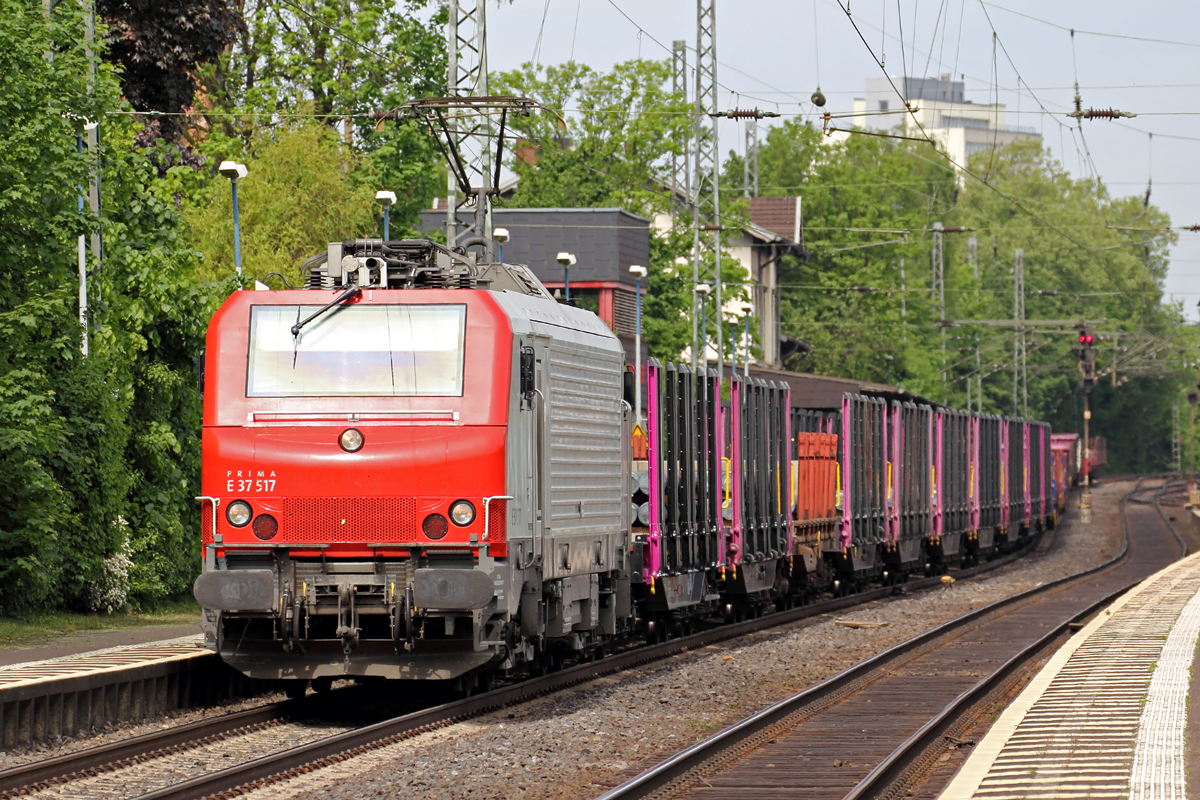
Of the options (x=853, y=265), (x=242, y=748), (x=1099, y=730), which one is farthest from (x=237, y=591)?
(x=853, y=265)

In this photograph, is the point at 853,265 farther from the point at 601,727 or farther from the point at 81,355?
the point at 601,727

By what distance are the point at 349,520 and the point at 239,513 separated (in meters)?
0.84

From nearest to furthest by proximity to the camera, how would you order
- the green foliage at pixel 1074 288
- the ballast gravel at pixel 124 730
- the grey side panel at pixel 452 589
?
the ballast gravel at pixel 124 730, the grey side panel at pixel 452 589, the green foliage at pixel 1074 288

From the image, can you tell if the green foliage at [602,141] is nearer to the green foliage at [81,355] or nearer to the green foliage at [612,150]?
the green foliage at [612,150]

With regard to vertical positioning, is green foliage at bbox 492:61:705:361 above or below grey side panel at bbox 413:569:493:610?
above

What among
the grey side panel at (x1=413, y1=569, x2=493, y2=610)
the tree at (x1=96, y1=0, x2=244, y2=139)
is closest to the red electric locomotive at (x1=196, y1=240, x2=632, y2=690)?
the grey side panel at (x1=413, y1=569, x2=493, y2=610)

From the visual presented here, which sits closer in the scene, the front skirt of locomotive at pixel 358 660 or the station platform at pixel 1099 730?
the station platform at pixel 1099 730

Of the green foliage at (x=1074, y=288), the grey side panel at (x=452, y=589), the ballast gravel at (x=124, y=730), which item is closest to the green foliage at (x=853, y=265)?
the green foliage at (x=1074, y=288)

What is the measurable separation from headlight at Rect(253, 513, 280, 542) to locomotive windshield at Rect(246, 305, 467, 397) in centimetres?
91

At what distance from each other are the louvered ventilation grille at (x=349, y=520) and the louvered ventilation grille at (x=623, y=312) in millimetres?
30266

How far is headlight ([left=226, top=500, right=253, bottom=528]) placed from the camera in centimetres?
1244

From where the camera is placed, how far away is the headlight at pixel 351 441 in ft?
40.5

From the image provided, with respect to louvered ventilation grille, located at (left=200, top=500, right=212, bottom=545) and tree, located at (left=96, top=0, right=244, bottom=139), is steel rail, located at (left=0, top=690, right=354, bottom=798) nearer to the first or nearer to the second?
louvered ventilation grille, located at (left=200, top=500, right=212, bottom=545)

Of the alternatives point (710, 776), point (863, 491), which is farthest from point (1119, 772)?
point (863, 491)
